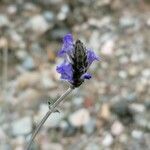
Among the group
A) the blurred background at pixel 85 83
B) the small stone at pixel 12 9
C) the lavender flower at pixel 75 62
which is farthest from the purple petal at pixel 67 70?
the small stone at pixel 12 9

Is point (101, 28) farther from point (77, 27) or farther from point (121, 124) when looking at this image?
point (121, 124)

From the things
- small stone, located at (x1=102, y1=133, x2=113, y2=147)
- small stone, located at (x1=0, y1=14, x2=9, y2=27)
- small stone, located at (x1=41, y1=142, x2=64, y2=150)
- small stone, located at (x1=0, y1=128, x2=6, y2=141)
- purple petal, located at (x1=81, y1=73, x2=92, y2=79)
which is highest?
small stone, located at (x1=0, y1=14, x2=9, y2=27)

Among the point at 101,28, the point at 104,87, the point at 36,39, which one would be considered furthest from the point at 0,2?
the point at 104,87

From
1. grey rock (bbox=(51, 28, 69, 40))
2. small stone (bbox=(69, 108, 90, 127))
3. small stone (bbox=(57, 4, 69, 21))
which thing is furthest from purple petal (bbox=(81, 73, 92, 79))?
small stone (bbox=(57, 4, 69, 21))

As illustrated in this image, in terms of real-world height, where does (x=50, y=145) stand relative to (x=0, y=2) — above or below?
below

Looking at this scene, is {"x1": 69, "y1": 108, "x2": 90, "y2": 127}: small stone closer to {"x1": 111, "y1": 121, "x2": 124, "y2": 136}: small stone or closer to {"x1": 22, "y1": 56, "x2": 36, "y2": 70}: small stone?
{"x1": 111, "y1": 121, "x2": 124, "y2": 136}: small stone

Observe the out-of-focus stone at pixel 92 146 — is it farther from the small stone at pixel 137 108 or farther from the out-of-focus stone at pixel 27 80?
the out-of-focus stone at pixel 27 80

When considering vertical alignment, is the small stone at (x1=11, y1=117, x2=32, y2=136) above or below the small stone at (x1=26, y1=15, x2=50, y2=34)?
below

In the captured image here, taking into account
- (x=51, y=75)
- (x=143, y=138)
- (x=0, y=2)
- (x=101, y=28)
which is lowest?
(x=143, y=138)
